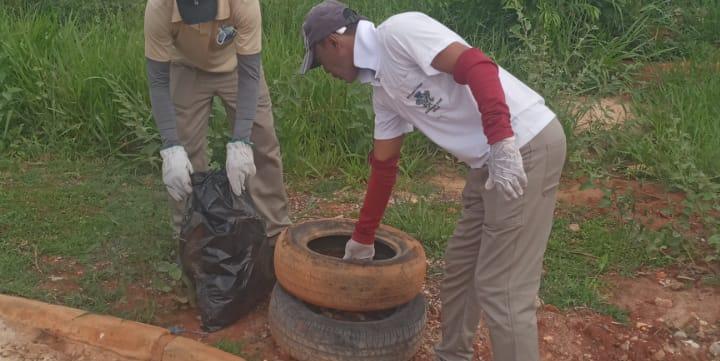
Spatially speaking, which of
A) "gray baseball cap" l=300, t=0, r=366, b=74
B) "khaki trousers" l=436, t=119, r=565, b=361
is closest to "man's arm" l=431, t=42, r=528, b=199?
"khaki trousers" l=436, t=119, r=565, b=361

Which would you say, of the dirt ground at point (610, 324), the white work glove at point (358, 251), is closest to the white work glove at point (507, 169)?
the white work glove at point (358, 251)

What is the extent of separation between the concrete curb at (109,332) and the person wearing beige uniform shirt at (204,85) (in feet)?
2.02

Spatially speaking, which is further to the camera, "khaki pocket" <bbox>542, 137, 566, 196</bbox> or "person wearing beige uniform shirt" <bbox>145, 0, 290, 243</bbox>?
"person wearing beige uniform shirt" <bbox>145, 0, 290, 243</bbox>

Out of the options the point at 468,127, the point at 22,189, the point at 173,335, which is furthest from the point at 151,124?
the point at 468,127

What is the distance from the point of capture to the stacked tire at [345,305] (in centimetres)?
340

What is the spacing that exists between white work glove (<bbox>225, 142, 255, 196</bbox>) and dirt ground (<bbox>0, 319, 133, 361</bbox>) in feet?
2.92

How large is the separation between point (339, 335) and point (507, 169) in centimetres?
117

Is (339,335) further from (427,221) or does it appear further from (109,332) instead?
(427,221)

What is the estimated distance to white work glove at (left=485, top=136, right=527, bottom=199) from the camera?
258 cm

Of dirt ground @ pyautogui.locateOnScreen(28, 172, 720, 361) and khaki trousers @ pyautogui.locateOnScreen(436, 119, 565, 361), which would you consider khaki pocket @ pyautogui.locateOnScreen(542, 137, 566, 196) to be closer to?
khaki trousers @ pyautogui.locateOnScreen(436, 119, 565, 361)

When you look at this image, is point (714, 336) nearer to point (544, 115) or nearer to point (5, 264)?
point (544, 115)

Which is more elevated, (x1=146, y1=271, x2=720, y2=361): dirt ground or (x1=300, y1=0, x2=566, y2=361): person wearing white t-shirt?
(x1=300, y1=0, x2=566, y2=361): person wearing white t-shirt

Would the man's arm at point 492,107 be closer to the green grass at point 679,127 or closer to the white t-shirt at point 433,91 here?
the white t-shirt at point 433,91

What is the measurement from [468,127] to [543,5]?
14.4 ft
